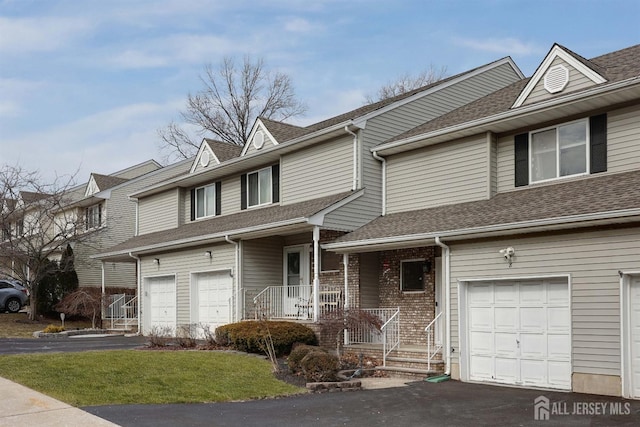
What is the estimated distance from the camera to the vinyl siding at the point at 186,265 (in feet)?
71.9

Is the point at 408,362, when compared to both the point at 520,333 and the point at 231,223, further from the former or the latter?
the point at 231,223

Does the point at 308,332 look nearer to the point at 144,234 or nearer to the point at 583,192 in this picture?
the point at 583,192

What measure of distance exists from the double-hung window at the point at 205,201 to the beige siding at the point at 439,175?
8.94 m

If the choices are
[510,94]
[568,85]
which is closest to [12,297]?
[510,94]

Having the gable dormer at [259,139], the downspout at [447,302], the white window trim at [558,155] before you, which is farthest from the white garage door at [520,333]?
the gable dormer at [259,139]

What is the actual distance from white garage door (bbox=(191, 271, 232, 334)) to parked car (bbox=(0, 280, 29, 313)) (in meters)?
14.9

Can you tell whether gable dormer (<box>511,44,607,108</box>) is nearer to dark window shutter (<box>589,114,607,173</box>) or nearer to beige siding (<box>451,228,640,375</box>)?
dark window shutter (<box>589,114,607,173</box>)

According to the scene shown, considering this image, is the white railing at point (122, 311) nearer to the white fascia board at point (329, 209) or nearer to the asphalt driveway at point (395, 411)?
the white fascia board at point (329, 209)

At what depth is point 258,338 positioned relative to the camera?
56.3 feet

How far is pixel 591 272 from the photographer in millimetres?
12336

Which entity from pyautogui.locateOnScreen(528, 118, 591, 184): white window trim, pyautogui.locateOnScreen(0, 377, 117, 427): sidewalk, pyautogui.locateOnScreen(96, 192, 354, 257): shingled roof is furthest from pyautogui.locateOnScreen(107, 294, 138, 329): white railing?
pyautogui.locateOnScreen(528, 118, 591, 184): white window trim

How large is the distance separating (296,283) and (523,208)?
930 centimetres

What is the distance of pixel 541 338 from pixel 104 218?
27975mm

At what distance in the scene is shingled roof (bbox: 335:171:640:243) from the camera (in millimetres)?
12570
